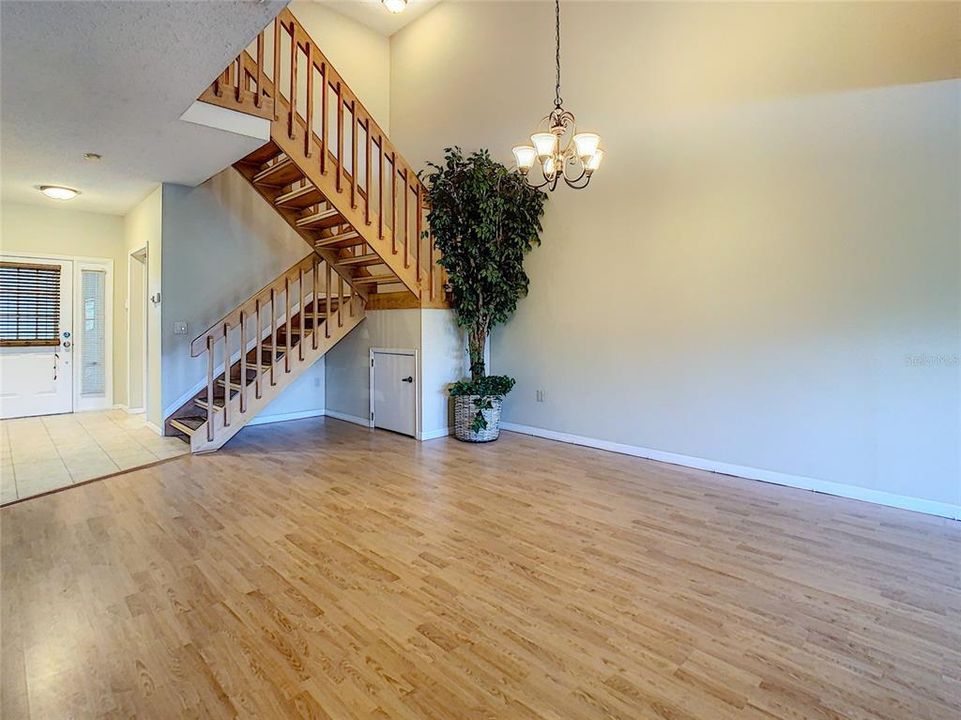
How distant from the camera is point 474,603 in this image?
2318mm

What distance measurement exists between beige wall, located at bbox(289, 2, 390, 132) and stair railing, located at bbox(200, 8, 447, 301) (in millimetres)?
615

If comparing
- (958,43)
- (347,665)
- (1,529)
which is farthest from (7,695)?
(958,43)

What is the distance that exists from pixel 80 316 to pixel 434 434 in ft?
16.9

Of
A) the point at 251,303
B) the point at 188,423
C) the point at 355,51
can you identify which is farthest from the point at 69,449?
the point at 355,51

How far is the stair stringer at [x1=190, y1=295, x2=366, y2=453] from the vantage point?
4.88m

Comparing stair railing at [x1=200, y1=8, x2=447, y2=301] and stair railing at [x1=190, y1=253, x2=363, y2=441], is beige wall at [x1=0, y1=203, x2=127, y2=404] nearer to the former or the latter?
stair railing at [x1=190, y1=253, x2=363, y2=441]

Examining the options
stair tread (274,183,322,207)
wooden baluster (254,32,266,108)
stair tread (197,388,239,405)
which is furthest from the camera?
stair tread (197,388,239,405)

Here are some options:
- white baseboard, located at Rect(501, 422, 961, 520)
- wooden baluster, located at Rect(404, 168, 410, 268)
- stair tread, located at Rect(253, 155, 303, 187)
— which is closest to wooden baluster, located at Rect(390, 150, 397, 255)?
wooden baluster, located at Rect(404, 168, 410, 268)

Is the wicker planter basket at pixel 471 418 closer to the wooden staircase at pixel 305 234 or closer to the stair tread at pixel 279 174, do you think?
the wooden staircase at pixel 305 234

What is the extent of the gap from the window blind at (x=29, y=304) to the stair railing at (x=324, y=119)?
387 cm

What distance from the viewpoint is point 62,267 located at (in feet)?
21.6

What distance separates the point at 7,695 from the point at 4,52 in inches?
121

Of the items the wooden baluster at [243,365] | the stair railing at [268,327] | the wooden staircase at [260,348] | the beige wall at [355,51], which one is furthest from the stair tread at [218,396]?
the beige wall at [355,51]

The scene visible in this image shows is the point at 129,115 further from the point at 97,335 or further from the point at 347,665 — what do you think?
the point at 97,335
